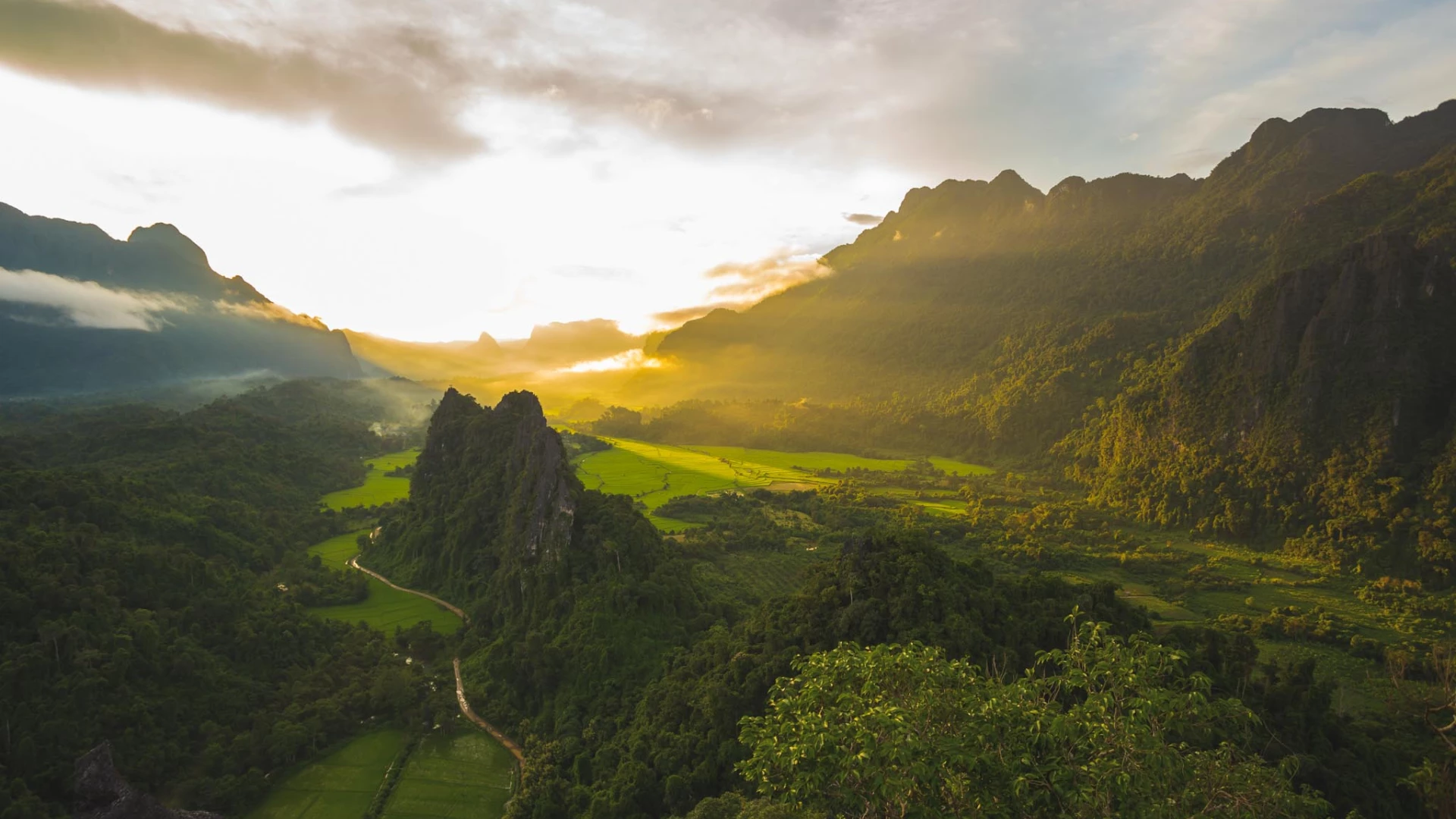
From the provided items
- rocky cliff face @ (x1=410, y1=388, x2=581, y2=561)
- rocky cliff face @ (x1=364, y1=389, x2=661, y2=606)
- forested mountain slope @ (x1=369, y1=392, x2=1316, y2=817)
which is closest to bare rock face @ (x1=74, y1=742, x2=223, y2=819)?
forested mountain slope @ (x1=369, y1=392, x2=1316, y2=817)

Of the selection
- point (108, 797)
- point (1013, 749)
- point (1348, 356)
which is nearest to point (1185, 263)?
point (1348, 356)

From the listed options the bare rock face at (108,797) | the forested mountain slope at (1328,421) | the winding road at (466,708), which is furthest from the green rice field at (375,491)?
the forested mountain slope at (1328,421)

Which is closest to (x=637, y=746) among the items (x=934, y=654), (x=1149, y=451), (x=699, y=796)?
(x=699, y=796)

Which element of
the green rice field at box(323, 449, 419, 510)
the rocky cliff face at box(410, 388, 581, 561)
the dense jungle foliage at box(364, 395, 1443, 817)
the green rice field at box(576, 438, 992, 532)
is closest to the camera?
the dense jungle foliage at box(364, 395, 1443, 817)

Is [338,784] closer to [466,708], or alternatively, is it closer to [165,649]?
[466,708]

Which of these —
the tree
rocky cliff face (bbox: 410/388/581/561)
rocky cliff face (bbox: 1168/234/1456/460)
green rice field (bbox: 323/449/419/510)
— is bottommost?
green rice field (bbox: 323/449/419/510)

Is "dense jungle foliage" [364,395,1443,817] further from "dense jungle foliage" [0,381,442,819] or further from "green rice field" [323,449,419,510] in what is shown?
"green rice field" [323,449,419,510]

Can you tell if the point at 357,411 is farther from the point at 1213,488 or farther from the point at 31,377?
the point at 1213,488
